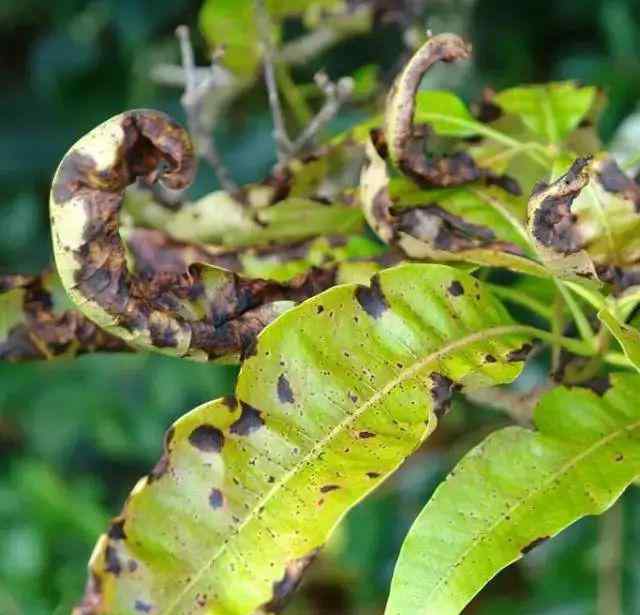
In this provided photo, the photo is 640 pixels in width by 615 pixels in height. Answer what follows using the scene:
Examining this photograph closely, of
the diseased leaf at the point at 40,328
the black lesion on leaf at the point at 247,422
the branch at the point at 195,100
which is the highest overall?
the branch at the point at 195,100

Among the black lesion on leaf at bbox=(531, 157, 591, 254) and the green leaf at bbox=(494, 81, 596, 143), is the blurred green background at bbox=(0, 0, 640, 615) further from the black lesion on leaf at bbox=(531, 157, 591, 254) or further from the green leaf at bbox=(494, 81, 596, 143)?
the black lesion on leaf at bbox=(531, 157, 591, 254)

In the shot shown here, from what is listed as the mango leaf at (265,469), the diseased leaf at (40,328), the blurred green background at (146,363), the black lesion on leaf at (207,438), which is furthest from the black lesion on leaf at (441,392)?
the blurred green background at (146,363)

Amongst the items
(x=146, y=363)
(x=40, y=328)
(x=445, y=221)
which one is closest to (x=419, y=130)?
(x=445, y=221)

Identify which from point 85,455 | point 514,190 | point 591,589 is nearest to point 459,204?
point 514,190

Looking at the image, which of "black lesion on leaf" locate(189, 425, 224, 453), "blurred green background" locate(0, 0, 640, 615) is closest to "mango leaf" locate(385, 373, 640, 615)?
"black lesion on leaf" locate(189, 425, 224, 453)

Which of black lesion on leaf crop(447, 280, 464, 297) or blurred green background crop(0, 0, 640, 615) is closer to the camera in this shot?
black lesion on leaf crop(447, 280, 464, 297)

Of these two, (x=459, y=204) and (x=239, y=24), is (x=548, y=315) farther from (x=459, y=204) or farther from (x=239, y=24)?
(x=239, y=24)

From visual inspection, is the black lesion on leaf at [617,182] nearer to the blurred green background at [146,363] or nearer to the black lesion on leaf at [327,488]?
the black lesion on leaf at [327,488]
